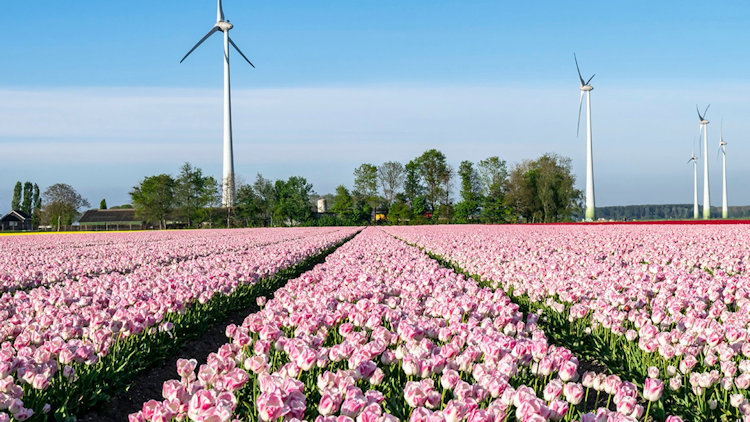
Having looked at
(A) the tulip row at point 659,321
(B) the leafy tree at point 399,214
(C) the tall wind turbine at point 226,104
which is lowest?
(A) the tulip row at point 659,321

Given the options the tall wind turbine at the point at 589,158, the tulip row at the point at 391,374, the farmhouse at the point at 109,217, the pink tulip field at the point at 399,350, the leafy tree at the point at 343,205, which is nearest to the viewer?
the tulip row at the point at 391,374

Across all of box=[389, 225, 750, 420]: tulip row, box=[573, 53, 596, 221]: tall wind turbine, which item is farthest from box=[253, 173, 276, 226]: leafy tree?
box=[389, 225, 750, 420]: tulip row

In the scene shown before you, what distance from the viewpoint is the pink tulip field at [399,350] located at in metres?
2.93

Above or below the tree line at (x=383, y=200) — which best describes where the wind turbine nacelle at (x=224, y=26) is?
above

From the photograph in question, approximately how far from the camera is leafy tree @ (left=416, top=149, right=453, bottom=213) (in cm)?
8038

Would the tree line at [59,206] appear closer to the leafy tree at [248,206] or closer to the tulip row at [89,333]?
Answer: the leafy tree at [248,206]

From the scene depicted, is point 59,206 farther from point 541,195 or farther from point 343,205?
point 541,195

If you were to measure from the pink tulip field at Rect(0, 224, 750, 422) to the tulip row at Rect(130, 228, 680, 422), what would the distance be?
1 centimetres

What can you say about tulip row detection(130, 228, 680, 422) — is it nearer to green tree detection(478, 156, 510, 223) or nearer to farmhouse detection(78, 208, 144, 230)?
green tree detection(478, 156, 510, 223)

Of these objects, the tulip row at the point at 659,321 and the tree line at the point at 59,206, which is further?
the tree line at the point at 59,206

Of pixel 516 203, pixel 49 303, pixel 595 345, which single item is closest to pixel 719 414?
pixel 595 345

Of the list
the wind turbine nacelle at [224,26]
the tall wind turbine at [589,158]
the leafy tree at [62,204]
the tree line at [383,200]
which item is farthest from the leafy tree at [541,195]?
the leafy tree at [62,204]

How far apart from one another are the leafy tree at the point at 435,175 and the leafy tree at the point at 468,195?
2166 millimetres

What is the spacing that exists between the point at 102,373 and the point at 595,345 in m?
4.40
